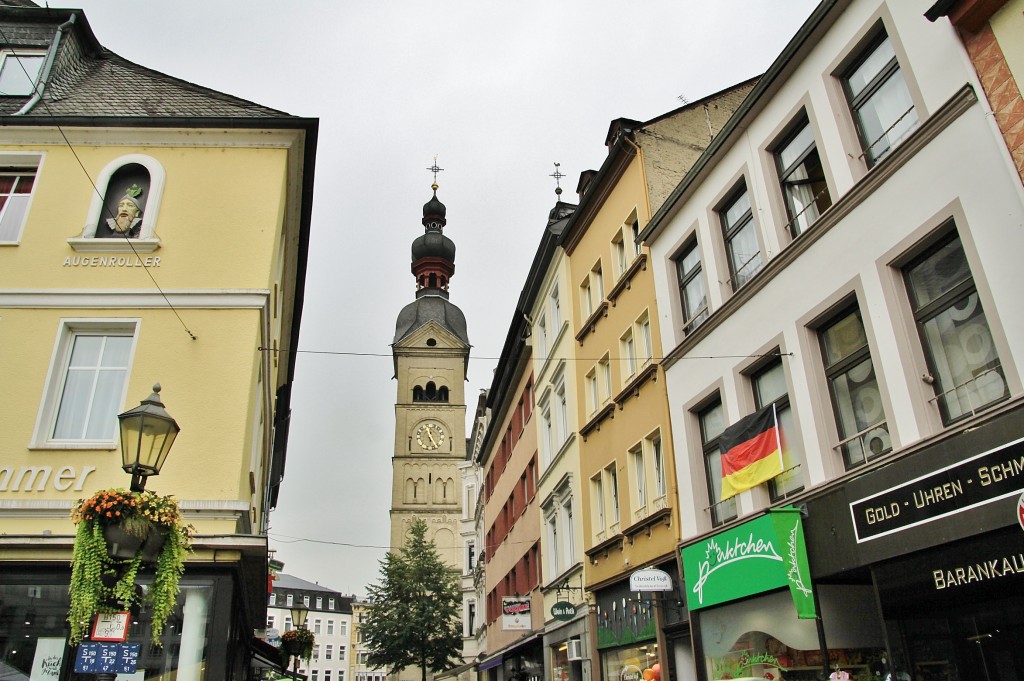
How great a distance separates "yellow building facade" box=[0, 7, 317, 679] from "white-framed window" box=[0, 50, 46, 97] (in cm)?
8

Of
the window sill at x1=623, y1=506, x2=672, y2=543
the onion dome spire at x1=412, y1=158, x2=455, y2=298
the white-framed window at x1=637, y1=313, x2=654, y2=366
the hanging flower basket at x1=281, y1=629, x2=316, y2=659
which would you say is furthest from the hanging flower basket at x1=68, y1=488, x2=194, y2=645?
the onion dome spire at x1=412, y1=158, x2=455, y2=298

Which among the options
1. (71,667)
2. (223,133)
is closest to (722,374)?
(223,133)

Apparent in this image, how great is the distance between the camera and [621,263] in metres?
17.8

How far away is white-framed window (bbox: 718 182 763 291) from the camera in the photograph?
12.5m

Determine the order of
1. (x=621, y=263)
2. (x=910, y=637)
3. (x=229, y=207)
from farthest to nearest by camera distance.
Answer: (x=621, y=263)
(x=229, y=207)
(x=910, y=637)

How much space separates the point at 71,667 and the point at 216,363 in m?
4.12

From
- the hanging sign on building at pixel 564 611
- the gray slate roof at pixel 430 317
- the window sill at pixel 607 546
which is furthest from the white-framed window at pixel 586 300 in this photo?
the gray slate roof at pixel 430 317

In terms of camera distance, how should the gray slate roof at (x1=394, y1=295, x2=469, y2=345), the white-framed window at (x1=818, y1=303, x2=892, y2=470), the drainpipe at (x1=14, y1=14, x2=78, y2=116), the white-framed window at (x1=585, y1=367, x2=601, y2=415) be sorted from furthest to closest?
the gray slate roof at (x1=394, y1=295, x2=469, y2=345), the white-framed window at (x1=585, y1=367, x2=601, y2=415), the drainpipe at (x1=14, y1=14, x2=78, y2=116), the white-framed window at (x1=818, y1=303, x2=892, y2=470)

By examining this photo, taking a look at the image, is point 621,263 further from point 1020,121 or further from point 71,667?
point 71,667

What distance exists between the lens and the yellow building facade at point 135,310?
32.5 ft

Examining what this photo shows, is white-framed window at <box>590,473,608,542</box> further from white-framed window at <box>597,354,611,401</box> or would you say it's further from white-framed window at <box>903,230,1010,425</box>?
white-framed window at <box>903,230,1010,425</box>

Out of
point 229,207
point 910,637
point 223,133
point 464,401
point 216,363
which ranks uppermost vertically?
point 464,401

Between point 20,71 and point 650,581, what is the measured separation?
1356 cm

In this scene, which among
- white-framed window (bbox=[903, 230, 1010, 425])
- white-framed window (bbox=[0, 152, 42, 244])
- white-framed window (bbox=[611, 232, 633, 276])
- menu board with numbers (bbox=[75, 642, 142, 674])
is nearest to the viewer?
menu board with numbers (bbox=[75, 642, 142, 674])
